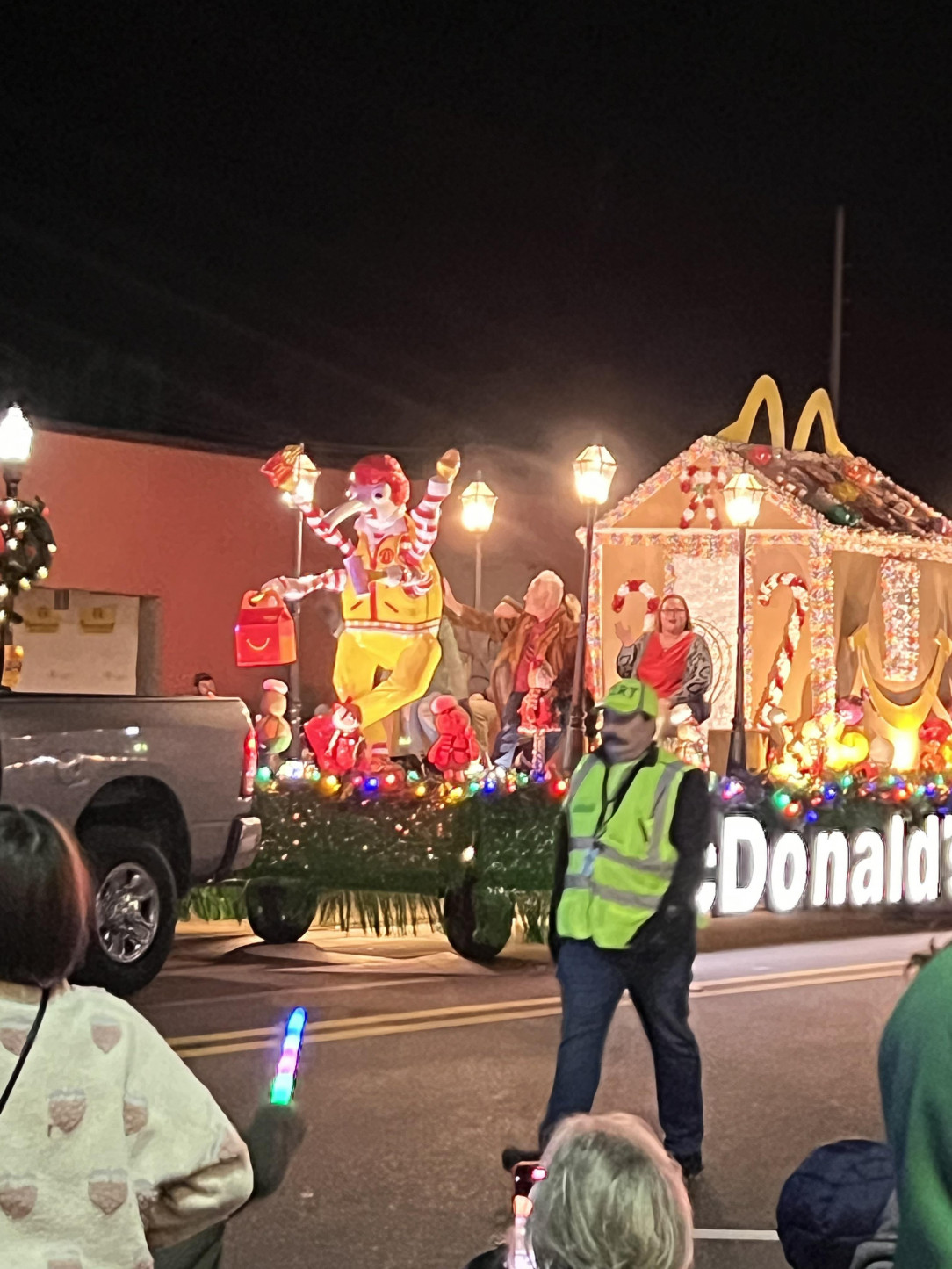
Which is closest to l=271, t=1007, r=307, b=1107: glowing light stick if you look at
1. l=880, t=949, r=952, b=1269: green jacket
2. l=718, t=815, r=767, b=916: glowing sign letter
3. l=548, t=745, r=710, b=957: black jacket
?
l=880, t=949, r=952, b=1269: green jacket

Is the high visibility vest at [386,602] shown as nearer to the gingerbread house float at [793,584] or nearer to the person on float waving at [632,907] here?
the gingerbread house float at [793,584]

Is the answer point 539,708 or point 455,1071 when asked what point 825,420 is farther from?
point 455,1071

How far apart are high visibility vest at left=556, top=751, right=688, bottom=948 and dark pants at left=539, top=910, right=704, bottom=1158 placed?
3.0 inches

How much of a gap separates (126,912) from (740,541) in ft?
30.4

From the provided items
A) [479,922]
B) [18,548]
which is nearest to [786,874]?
[479,922]

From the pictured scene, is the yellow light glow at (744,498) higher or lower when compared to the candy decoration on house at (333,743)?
higher

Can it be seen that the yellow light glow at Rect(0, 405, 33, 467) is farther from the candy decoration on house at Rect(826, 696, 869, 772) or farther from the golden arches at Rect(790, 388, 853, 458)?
the golden arches at Rect(790, 388, 853, 458)

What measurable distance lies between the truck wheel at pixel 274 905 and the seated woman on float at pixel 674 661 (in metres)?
4.81

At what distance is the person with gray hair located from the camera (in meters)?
2.64

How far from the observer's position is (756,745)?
19.3 metres

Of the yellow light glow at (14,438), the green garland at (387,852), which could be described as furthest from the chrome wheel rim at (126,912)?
the yellow light glow at (14,438)

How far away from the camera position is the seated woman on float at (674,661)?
1617cm

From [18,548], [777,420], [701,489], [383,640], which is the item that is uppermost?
[777,420]

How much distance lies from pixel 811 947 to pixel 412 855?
9.31ft
